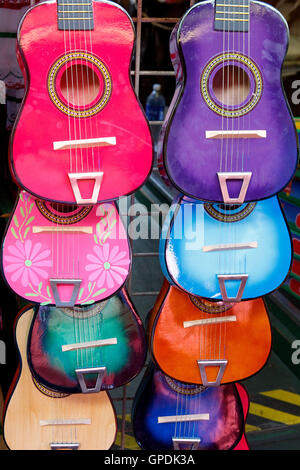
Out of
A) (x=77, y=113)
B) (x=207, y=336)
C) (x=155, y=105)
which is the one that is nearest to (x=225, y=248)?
(x=207, y=336)

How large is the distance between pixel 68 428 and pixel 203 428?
42 cm

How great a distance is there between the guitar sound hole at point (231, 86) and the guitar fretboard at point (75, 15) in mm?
344

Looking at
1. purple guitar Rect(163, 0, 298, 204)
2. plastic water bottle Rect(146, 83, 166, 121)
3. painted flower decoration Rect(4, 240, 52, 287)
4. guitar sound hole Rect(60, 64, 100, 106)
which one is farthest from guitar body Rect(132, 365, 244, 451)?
plastic water bottle Rect(146, 83, 166, 121)

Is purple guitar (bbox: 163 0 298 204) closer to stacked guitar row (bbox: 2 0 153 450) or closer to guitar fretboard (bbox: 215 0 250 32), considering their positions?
guitar fretboard (bbox: 215 0 250 32)

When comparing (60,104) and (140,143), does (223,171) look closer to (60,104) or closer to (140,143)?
(140,143)

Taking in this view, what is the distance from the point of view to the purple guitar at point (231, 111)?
1.12 meters

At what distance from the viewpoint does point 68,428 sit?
1439 mm

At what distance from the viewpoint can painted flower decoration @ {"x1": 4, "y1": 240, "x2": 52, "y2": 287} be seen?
120 centimetres

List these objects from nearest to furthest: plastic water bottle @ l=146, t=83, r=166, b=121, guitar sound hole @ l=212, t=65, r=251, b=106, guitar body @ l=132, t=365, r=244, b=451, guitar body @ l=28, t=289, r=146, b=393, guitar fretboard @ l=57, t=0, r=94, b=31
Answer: guitar fretboard @ l=57, t=0, r=94, b=31, guitar sound hole @ l=212, t=65, r=251, b=106, guitar body @ l=28, t=289, r=146, b=393, guitar body @ l=132, t=365, r=244, b=451, plastic water bottle @ l=146, t=83, r=166, b=121

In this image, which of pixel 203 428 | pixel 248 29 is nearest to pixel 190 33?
pixel 248 29

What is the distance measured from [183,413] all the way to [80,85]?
3.38ft

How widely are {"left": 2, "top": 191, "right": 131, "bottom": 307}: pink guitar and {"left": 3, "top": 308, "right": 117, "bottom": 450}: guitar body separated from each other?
252 mm

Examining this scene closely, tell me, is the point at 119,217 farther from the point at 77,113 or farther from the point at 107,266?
the point at 77,113

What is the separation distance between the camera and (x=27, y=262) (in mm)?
1205
